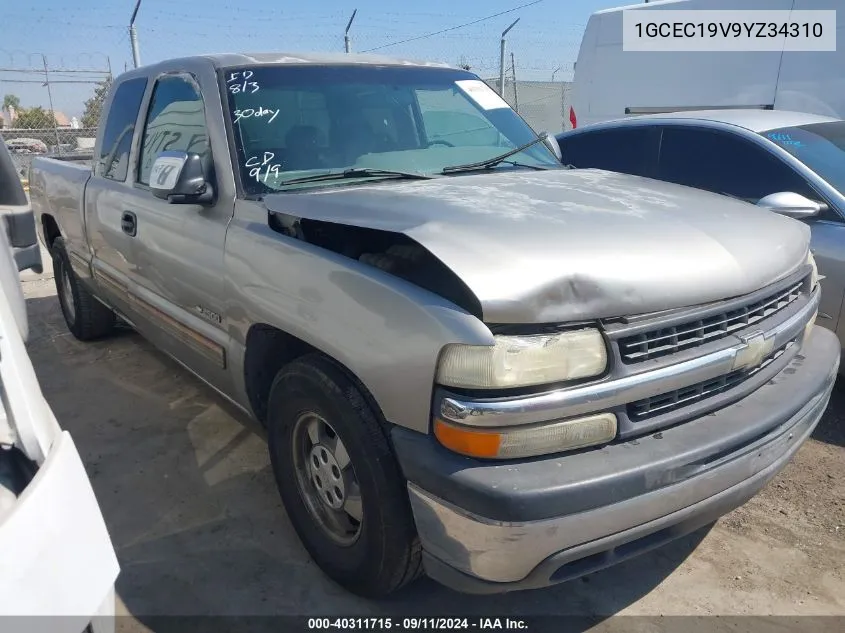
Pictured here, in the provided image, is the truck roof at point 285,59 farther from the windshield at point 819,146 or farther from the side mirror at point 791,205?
the windshield at point 819,146

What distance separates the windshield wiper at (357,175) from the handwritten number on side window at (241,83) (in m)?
0.53

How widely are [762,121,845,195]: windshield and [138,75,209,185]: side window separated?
339cm

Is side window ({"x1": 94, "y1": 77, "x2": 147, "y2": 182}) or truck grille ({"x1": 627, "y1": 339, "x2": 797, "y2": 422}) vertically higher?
side window ({"x1": 94, "y1": 77, "x2": 147, "y2": 182})

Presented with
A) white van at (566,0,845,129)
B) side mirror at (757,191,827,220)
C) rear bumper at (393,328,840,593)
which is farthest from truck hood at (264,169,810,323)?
white van at (566,0,845,129)

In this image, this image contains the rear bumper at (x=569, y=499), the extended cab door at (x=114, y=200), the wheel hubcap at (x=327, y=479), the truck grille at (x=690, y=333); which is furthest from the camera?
the extended cab door at (x=114, y=200)

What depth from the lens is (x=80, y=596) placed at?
1366 mm

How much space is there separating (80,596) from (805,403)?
223 cm

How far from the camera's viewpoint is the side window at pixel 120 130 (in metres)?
3.92

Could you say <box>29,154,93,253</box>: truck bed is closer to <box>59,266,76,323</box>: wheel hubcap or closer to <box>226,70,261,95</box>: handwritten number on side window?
<box>59,266,76,323</box>: wheel hubcap

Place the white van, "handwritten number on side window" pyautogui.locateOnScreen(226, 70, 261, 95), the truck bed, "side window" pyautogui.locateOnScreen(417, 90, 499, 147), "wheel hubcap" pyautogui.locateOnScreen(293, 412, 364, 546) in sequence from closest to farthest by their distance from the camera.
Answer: "wheel hubcap" pyautogui.locateOnScreen(293, 412, 364, 546) < "handwritten number on side window" pyautogui.locateOnScreen(226, 70, 261, 95) < "side window" pyautogui.locateOnScreen(417, 90, 499, 147) < the truck bed < the white van

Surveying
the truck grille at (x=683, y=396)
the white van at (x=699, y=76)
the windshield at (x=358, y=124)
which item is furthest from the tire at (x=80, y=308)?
the white van at (x=699, y=76)

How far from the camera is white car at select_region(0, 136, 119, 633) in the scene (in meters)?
1.25

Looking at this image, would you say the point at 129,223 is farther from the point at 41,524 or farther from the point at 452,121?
the point at 41,524

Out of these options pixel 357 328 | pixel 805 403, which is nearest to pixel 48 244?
pixel 357 328
